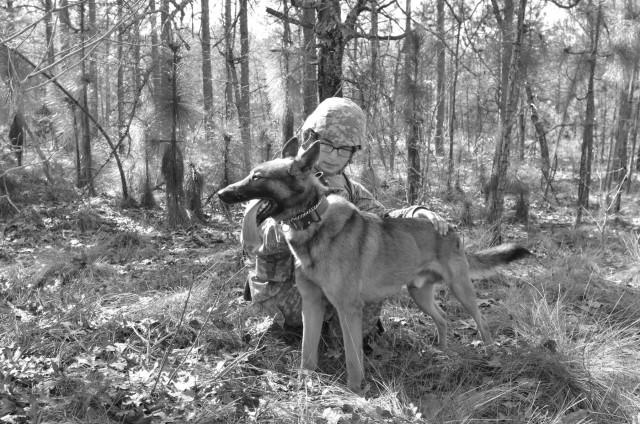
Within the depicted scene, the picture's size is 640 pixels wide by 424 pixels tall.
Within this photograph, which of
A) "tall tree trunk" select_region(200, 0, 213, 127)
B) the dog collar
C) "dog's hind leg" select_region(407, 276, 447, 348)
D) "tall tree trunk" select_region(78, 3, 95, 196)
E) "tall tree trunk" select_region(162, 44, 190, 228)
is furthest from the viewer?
"tall tree trunk" select_region(78, 3, 95, 196)

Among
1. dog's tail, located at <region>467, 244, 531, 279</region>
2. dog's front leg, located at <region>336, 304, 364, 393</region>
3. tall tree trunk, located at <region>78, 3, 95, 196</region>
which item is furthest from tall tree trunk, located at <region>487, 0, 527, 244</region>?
tall tree trunk, located at <region>78, 3, 95, 196</region>

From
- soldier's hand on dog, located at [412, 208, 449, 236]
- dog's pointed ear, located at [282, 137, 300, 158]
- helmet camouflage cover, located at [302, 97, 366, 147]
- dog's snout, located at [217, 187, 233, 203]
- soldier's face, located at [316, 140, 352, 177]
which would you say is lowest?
soldier's hand on dog, located at [412, 208, 449, 236]

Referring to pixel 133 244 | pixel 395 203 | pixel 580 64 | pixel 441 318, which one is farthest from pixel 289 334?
pixel 580 64

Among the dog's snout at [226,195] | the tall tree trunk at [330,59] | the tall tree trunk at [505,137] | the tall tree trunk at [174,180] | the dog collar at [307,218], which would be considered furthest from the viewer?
the tall tree trunk at [174,180]

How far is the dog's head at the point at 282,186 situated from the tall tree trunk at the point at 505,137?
4247 mm

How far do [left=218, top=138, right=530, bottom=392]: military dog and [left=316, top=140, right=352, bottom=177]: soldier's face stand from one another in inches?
12.2

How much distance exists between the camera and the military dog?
3.06 meters

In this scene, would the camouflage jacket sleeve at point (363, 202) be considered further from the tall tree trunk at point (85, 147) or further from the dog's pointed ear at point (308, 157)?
the tall tree trunk at point (85, 147)

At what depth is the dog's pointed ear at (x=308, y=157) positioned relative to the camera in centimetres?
298

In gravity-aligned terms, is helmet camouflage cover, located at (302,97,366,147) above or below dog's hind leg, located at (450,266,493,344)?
above

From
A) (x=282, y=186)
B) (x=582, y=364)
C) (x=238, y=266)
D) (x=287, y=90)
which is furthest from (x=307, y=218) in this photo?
(x=287, y=90)

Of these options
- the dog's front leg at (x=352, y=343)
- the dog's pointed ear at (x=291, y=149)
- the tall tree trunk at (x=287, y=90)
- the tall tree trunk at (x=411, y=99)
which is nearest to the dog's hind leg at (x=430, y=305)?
the dog's front leg at (x=352, y=343)

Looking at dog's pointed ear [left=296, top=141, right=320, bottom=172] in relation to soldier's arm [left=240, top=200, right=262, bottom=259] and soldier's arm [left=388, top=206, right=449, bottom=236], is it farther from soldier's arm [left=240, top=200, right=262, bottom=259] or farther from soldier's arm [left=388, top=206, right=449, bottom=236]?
soldier's arm [left=388, top=206, right=449, bottom=236]

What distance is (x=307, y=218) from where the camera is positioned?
3186 millimetres
